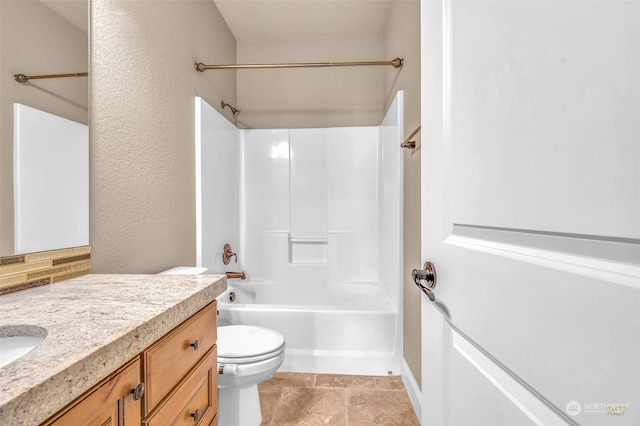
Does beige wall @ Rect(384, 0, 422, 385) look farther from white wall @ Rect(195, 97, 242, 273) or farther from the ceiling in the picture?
white wall @ Rect(195, 97, 242, 273)

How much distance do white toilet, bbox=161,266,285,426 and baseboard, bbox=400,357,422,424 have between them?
765mm

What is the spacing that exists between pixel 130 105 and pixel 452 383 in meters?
1.59

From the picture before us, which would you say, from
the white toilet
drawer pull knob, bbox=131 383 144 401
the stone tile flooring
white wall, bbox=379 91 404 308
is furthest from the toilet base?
white wall, bbox=379 91 404 308

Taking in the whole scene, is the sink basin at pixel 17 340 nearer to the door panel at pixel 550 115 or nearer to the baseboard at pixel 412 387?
the door panel at pixel 550 115

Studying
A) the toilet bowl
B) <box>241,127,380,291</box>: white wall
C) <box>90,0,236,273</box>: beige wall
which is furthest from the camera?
<box>241,127,380,291</box>: white wall

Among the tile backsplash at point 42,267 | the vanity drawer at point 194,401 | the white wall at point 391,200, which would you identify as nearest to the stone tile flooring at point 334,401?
the white wall at point 391,200

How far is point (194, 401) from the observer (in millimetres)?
841

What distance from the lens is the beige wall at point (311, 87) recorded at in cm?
283

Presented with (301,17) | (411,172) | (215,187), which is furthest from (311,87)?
(411,172)

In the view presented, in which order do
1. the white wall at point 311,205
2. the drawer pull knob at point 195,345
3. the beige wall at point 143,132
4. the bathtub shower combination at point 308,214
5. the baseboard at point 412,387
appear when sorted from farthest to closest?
1. the white wall at point 311,205
2. the bathtub shower combination at point 308,214
3. the baseboard at point 412,387
4. the beige wall at point 143,132
5. the drawer pull knob at point 195,345

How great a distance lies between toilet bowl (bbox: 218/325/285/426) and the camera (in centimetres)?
134

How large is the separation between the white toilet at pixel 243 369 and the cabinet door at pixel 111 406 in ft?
2.59

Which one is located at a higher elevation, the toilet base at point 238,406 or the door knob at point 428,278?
the door knob at point 428,278

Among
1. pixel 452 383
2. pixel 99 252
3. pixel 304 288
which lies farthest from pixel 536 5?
pixel 304 288
